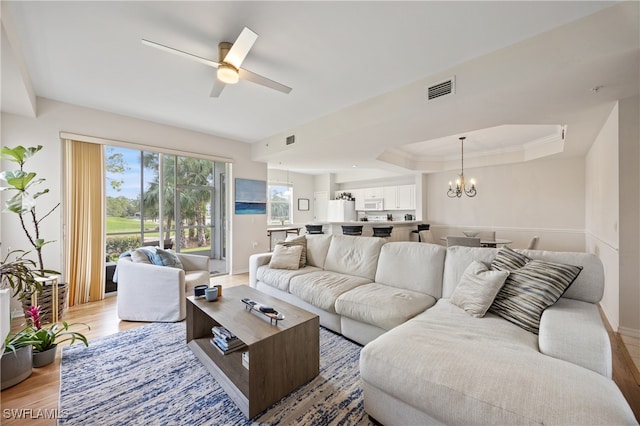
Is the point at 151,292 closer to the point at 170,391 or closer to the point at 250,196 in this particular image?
the point at 170,391

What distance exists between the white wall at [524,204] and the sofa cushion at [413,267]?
4681 millimetres

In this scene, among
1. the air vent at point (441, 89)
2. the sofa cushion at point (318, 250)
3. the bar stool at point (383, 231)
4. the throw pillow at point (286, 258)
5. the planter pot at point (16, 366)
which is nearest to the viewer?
the planter pot at point (16, 366)

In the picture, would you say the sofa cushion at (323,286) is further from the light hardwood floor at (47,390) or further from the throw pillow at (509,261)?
the light hardwood floor at (47,390)

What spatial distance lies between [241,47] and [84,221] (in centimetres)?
333

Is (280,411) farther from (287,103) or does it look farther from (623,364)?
(287,103)

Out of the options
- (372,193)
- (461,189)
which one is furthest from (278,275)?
(372,193)

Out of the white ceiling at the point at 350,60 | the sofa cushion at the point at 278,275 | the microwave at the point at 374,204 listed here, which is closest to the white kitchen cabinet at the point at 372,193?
the microwave at the point at 374,204

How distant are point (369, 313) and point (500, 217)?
18.5ft

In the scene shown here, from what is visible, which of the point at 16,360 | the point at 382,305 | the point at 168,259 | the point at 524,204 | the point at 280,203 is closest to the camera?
the point at 16,360

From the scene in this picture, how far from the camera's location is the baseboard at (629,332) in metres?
2.49

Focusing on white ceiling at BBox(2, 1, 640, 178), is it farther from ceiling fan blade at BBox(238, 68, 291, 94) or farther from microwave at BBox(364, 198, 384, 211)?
microwave at BBox(364, 198, 384, 211)

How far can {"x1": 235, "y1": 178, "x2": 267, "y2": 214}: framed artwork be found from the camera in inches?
208

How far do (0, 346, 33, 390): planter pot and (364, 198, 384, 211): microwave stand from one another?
7511 mm

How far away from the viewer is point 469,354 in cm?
131
